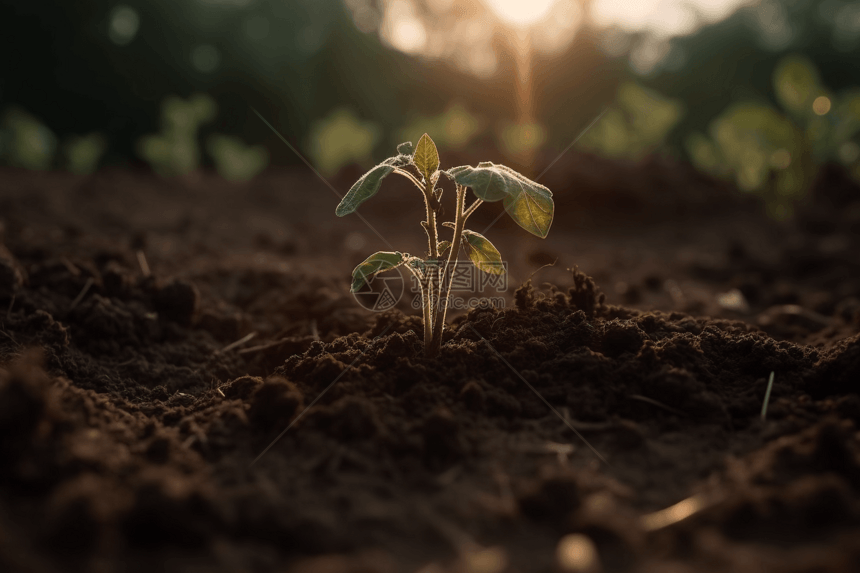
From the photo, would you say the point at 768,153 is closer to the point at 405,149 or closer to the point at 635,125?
the point at 635,125

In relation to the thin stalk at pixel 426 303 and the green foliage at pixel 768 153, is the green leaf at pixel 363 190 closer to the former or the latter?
the thin stalk at pixel 426 303

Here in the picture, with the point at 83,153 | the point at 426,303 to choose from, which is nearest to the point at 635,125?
the point at 426,303

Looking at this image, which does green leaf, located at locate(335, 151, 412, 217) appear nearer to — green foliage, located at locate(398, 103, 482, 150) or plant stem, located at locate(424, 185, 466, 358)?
plant stem, located at locate(424, 185, 466, 358)

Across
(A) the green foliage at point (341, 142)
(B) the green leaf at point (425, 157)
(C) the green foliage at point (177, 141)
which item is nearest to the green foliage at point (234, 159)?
(C) the green foliage at point (177, 141)

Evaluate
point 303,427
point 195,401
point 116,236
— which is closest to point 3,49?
point 116,236

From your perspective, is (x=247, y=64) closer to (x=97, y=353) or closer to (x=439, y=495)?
(x=97, y=353)

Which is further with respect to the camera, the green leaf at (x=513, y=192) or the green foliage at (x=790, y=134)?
the green foliage at (x=790, y=134)
